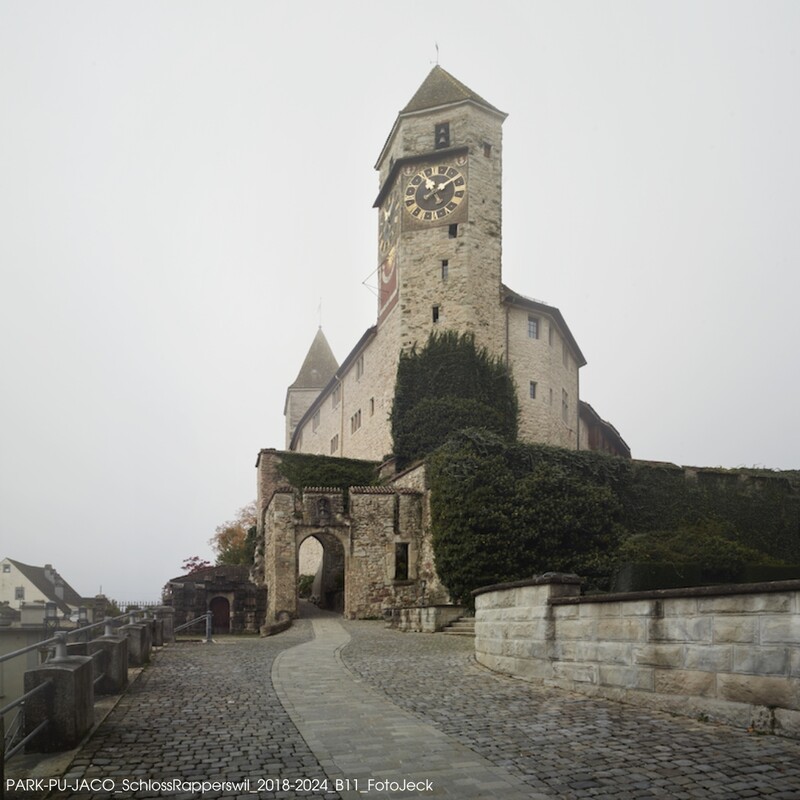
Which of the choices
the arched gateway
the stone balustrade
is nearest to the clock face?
the arched gateway

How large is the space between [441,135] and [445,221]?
15.7 feet

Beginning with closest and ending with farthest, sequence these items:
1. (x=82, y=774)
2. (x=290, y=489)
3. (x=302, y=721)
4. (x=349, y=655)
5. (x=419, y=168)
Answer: (x=82, y=774) → (x=302, y=721) → (x=349, y=655) → (x=290, y=489) → (x=419, y=168)

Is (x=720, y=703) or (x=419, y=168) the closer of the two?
(x=720, y=703)

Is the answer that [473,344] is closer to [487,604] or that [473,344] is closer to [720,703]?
[487,604]

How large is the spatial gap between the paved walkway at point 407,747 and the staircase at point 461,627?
9772mm

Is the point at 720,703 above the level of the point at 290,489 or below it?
below

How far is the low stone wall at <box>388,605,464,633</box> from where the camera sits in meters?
22.5

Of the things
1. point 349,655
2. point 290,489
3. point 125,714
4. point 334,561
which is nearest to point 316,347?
point 334,561

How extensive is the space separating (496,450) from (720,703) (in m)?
23.0

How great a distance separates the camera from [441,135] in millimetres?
40531

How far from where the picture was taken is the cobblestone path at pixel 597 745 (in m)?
5.79

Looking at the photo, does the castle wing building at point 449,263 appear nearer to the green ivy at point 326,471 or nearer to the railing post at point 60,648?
the green ivy at point 326,471

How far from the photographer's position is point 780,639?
721 centimetres

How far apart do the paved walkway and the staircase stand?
9.77 meters
